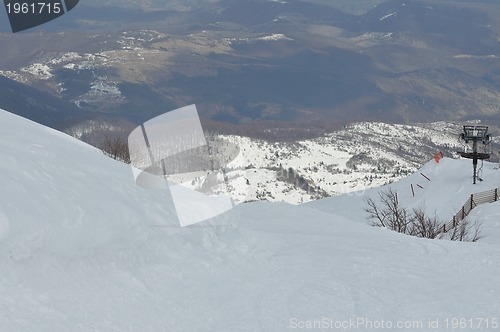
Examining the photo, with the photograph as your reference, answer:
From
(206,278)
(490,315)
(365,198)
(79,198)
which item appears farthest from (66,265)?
(365,198)

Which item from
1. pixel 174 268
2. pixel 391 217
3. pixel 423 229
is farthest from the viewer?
pixel 391 217

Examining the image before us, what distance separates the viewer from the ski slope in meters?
9.84

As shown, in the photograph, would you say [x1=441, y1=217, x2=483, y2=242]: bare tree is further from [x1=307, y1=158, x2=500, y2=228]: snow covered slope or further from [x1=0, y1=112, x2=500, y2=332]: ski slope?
[x1=0, y1=112, x2=500, y2=332]: ski slope

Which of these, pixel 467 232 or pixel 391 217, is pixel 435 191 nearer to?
pixel 391 217

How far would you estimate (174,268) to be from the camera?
12.0m

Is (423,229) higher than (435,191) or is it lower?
higher

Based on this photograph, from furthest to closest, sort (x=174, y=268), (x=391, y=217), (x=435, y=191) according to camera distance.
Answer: (x=435, y=191) < (x=391, y=217) < (x=174, y=268)

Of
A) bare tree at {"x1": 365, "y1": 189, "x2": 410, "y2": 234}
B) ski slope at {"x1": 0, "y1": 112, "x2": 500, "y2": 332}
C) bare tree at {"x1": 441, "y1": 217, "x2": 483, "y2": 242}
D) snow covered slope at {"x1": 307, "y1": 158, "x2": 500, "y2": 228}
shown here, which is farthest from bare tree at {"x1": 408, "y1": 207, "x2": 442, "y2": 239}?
ski slope at {"x1": 0, "y1": 112, "x2": 500, "y2": 332}

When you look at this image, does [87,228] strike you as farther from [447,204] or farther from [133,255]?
[447,204]

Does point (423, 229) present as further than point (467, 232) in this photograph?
No

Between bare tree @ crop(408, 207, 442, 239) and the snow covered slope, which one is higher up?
bare tree @ crop(408, 207, 442, 239)

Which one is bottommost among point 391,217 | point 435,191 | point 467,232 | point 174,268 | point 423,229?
point 435,191

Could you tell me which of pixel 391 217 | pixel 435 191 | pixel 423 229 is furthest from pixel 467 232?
pixel 435 191

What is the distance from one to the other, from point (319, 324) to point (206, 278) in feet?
9.54
